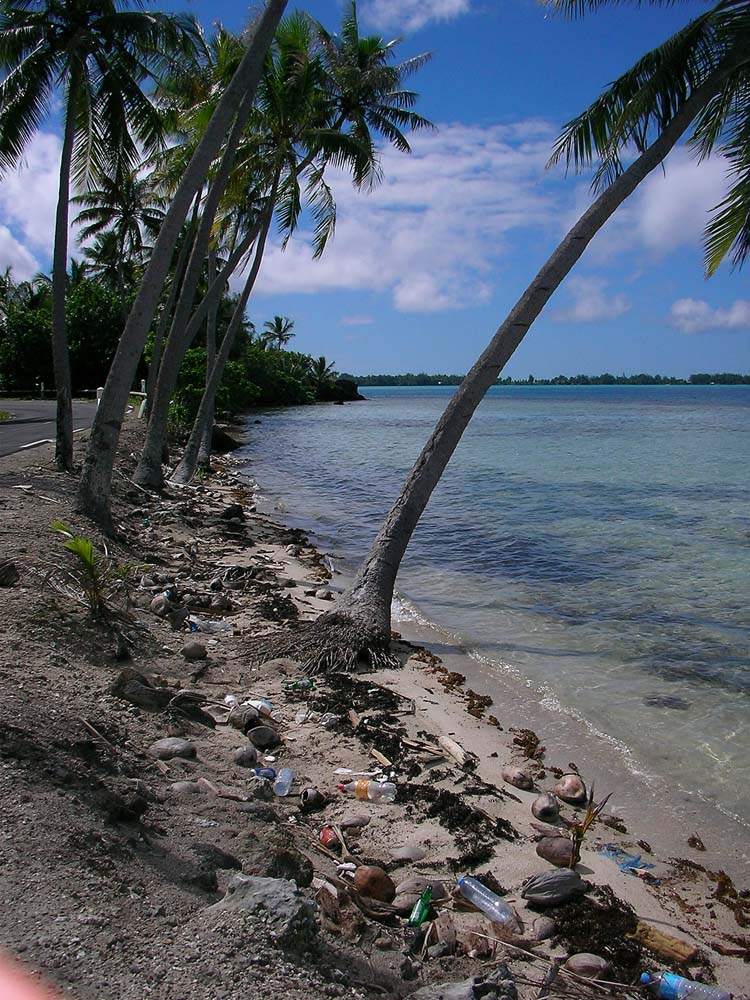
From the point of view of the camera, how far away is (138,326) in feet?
29.6

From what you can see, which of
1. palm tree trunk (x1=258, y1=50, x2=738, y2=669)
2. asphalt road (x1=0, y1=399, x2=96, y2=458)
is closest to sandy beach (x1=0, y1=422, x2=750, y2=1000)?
palm tree trunk (x1=258, y1=50, x2=738, y2=669)

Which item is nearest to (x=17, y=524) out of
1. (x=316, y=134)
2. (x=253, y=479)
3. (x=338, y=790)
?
(x=338, y=790)

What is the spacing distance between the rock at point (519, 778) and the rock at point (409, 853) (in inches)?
44.1

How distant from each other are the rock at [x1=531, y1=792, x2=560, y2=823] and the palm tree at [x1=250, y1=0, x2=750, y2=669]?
2372 mm

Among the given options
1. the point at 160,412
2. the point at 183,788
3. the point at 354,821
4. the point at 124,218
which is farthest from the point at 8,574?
the point at 124,218

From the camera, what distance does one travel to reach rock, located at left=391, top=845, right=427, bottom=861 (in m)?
3.86

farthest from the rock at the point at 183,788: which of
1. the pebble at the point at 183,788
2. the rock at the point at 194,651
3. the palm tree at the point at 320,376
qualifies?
the palm tree at the point at 320,376

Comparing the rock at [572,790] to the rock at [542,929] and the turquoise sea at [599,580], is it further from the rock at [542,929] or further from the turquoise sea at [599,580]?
the rock at [542,929]

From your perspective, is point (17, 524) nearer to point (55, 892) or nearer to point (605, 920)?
point (55, 892)

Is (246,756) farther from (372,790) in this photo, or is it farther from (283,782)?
(372,790)

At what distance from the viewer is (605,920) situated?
3445 mm

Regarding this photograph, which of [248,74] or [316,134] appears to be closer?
[248,74]

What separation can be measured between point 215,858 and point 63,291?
11.4 meters

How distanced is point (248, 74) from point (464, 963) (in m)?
9.93
